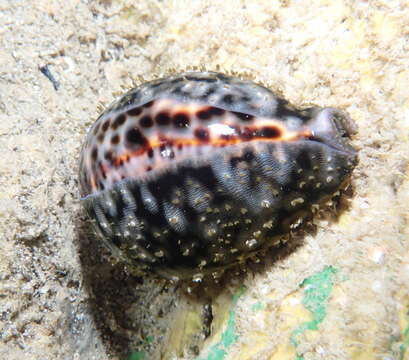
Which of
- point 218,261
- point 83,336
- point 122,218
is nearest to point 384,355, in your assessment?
point 218,261

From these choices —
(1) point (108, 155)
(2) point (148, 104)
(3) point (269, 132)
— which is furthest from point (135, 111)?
(3) point (269, 132)

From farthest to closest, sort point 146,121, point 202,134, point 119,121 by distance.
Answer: point 119,121
point 146,121
point 202,134

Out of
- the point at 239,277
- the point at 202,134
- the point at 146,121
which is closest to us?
the point at 202,134

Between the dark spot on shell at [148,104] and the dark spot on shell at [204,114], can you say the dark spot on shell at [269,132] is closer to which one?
the dark spot on shell at [204,114]

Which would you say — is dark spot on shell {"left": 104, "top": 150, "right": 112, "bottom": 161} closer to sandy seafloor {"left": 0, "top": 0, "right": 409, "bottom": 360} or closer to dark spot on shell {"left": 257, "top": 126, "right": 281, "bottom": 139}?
sandy seafloor {"left": 0, "top": 0, "right": 409, "bottom": 360}

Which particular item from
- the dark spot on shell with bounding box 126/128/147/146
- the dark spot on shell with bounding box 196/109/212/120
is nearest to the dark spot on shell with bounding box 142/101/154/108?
the dark spot on shell with bounding box 126/128/147/146

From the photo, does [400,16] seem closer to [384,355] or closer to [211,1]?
[211,1]

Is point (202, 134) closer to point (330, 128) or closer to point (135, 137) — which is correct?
point (135, 137)
